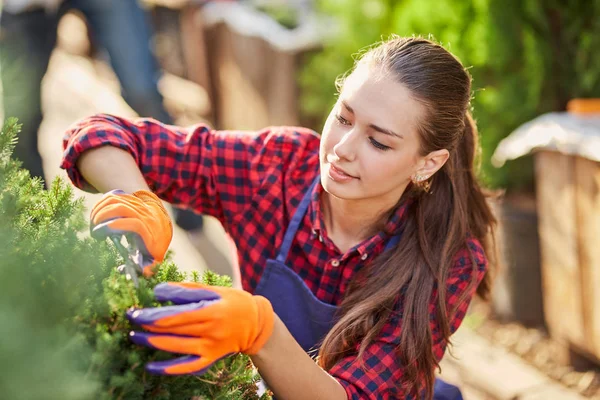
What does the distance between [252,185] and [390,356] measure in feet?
2.16

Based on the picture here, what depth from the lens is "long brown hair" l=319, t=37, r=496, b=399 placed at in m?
1.66

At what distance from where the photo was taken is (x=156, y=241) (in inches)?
53.4

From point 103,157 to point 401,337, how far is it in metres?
0.85

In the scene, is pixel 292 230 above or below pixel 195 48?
A: above

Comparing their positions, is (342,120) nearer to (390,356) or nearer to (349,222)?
(349,222)

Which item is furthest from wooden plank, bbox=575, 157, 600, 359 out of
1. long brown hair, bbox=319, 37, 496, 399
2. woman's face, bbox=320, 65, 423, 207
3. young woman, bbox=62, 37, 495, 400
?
woman's face, bbox=320, 65, 423, 207

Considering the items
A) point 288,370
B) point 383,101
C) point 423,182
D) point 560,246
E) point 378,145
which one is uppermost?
point 383,101

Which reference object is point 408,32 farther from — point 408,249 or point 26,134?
point 408,249

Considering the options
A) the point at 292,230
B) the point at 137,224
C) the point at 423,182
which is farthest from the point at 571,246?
the point at 137,224

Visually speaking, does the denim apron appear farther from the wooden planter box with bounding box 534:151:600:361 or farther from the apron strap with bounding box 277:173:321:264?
the wooden planter box with bounding box 534:151:600:361

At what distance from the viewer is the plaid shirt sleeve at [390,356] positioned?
60.9 inches

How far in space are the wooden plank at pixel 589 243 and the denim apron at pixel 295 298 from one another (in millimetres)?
1082

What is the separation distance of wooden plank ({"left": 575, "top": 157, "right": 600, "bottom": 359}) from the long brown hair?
2.72 feet

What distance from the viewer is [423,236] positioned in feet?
6.07
